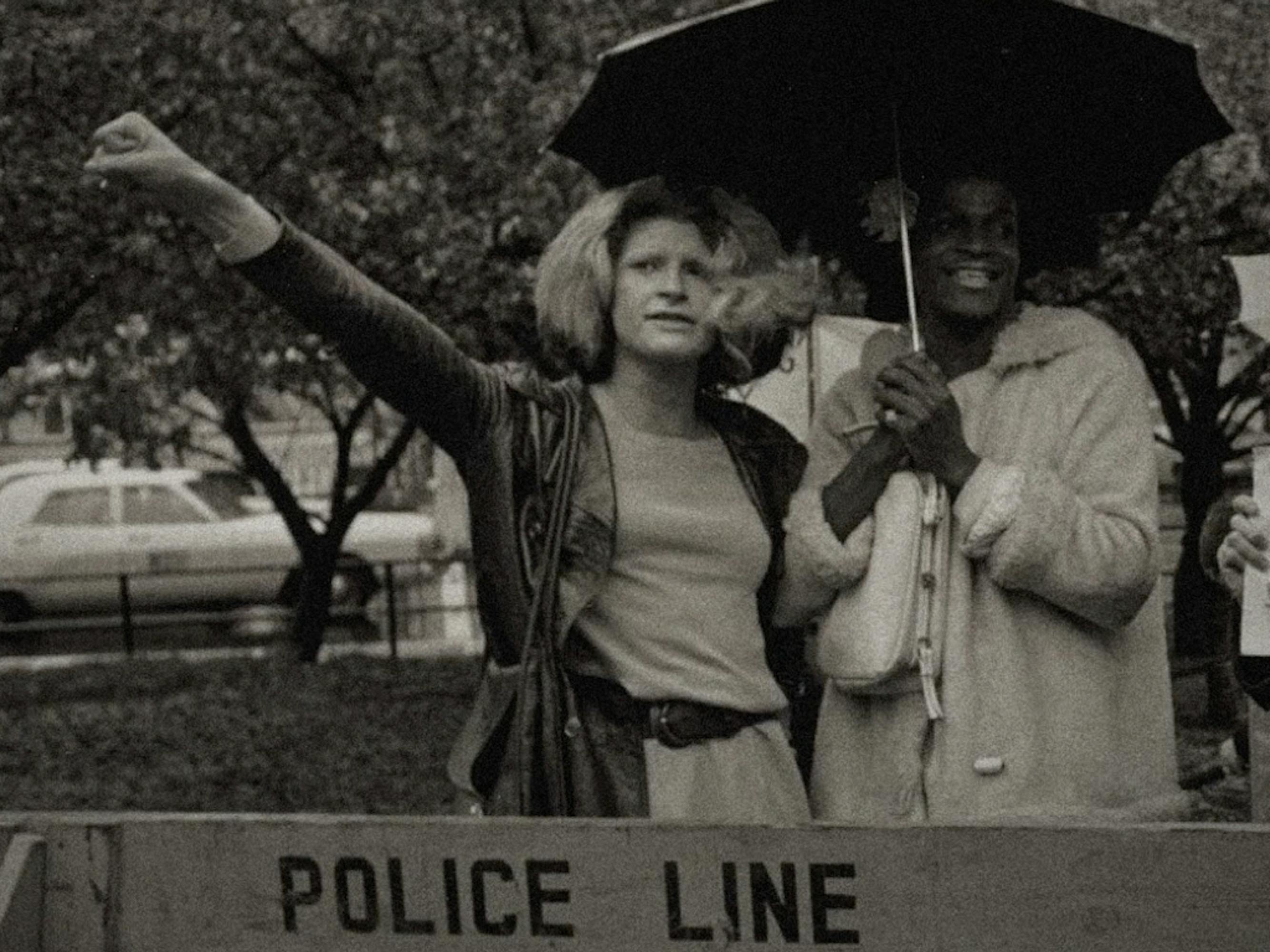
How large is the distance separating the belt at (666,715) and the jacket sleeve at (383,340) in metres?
0.43

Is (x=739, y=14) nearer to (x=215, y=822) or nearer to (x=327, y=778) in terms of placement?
(x=215, y=822)

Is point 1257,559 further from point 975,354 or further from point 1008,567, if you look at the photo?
point 975,354

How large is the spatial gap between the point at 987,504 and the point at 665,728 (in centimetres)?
61

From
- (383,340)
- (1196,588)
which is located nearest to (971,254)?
(383,340)

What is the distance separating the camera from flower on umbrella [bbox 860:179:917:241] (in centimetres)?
501

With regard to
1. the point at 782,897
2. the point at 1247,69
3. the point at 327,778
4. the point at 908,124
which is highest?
the point at 1247,69

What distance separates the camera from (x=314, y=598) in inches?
853

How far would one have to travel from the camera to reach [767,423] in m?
5.13

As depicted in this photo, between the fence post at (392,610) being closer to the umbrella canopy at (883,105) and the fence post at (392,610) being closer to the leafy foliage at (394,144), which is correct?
the leafy foliage at (394,144)

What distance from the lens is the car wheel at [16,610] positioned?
28188 millimetres

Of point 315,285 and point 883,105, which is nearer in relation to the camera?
point 315,285

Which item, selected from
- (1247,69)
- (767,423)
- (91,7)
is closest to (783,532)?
(767,423)

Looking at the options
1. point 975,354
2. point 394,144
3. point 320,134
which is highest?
point 320,134

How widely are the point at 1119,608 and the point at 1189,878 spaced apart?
1.10 metres
